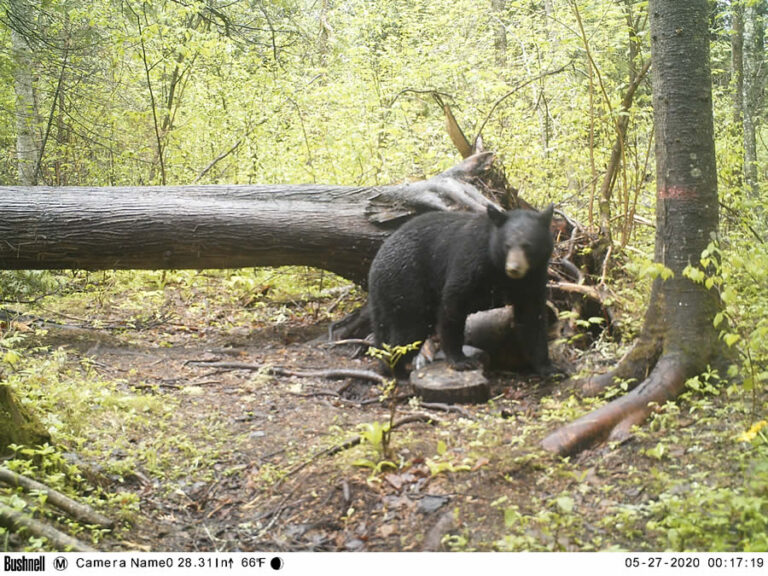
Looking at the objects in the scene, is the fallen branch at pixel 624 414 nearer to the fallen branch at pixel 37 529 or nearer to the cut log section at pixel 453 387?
the cut log section at pixel 453 387

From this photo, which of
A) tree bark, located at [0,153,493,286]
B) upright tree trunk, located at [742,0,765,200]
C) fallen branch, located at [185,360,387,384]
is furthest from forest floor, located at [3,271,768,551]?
upright tree trunk, located at [742,0,765,200]

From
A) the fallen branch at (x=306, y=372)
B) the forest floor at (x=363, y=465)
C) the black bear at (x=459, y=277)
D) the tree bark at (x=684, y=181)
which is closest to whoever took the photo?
the forest floor at (x=363, y=465)

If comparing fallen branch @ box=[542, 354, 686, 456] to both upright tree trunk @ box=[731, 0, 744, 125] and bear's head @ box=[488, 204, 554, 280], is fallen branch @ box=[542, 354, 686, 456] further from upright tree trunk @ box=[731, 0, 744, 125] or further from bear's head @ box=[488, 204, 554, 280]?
upright tree trunk @ box=[731, 0, 744, 125]

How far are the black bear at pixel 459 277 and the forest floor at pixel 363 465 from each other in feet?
1.96

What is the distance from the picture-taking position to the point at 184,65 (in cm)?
1239

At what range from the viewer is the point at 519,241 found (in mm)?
5629

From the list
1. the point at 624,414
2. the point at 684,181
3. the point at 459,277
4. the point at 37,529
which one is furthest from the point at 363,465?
the point at 684,181

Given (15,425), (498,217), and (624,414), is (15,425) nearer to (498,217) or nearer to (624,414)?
(624,414)

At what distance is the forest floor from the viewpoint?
3285 millimetres

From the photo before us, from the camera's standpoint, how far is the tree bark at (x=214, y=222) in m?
7.57

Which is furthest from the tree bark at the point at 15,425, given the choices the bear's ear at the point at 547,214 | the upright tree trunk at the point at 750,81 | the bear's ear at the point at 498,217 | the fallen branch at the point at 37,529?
the upright tree trunk at the point at 750,81

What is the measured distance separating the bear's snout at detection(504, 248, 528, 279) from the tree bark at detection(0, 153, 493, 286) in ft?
6.53

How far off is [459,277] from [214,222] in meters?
3.26

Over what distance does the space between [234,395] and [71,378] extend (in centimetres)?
150
